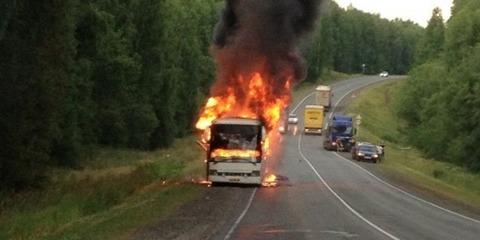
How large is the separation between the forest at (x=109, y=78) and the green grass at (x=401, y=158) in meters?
3.63

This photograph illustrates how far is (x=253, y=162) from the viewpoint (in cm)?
4322

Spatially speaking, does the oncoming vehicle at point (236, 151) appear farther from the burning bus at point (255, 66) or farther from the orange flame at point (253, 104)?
the orange flame at point (253, 104)

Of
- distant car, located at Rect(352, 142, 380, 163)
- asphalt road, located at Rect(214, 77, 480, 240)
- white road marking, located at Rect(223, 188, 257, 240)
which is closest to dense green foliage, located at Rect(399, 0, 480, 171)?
distant car, located at Rect(352, 142, 380, 163)

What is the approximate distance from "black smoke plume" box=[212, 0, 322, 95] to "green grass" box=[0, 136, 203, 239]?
22.4 feet

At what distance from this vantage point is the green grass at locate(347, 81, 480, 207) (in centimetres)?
5784

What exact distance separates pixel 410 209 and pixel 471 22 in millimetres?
57958

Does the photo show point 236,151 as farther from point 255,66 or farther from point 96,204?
point 96,204

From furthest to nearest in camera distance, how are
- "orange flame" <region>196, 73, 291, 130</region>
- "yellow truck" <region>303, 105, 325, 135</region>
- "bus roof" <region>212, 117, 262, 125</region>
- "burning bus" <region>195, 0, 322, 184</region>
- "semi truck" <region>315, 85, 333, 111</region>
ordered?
"semi truck" <region>315, 85, 333, 111</region>
"yellow truck" <region>303, 105, 325, 135</region>
"orange flame" <region>196, 73, 291, 130</region>
"burning bus" <region>195, 0, 322, 184</region>
"bus roof" <region>212, 117, 262, 125</region>

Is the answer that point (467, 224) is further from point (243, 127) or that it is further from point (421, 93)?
point (421, 93)

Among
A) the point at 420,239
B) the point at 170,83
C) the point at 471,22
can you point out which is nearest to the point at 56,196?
the point at 420,239

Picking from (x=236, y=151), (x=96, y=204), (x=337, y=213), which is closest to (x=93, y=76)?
(x=236, y=151)

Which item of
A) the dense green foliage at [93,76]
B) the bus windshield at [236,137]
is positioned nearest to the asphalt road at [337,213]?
the bus windshield at [236,137]

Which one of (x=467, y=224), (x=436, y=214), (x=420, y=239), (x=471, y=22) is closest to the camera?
(x=420, y=239)

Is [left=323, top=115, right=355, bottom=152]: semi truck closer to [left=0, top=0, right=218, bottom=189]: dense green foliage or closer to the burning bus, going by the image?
[left=0, top=0, right=218, bottom=189]: dense green foliage
